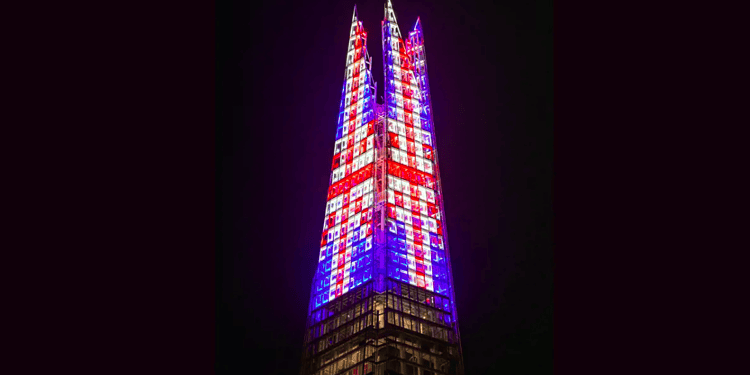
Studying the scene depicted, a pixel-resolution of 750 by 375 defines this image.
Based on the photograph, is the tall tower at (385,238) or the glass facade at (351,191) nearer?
the tall tower at (385,238)

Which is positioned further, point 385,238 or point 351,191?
point 351,191

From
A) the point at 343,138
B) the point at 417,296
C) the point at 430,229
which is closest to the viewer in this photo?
the point at 417,296

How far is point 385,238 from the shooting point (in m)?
42.9

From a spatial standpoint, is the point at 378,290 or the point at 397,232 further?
the point at 397,232

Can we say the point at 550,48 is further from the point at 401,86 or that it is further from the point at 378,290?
the point at 378,290

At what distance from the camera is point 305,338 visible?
4281 centimetres

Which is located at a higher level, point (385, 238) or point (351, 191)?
point (351, 191)

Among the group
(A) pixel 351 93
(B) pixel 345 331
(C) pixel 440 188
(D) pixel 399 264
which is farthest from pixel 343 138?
(B) pixel 345 331

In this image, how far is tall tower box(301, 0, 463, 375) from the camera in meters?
40.0

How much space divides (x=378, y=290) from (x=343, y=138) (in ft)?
38.3

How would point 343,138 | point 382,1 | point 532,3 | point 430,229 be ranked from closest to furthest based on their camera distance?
point 532,3 → point 430,229 → point 343,138 → point 382,1

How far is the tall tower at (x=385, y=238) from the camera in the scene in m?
40.0

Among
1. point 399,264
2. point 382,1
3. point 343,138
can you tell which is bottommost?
point 399,264

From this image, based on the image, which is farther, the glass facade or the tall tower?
the glass facade
